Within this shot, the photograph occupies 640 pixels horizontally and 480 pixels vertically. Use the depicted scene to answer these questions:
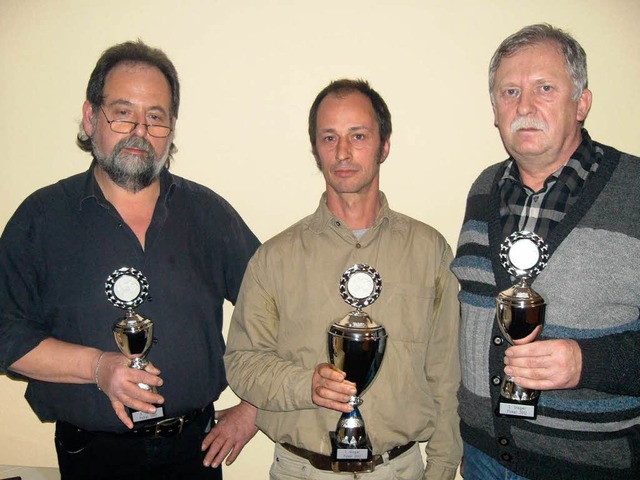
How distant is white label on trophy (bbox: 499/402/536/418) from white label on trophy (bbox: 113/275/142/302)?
144 centimetres

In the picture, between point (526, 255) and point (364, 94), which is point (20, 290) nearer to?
point (364, 94)

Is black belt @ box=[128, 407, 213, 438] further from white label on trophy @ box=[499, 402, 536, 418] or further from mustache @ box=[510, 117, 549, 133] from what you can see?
mustache @ box=[510, 117, 549, 133]

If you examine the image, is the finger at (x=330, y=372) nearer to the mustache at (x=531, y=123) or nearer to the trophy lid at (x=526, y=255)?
the trophy lid at (x=526, y=255)

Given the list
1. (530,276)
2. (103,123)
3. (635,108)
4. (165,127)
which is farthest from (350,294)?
(635,108)

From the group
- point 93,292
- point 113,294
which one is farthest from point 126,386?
point 93,292

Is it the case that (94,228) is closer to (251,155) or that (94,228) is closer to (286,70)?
(251,155)

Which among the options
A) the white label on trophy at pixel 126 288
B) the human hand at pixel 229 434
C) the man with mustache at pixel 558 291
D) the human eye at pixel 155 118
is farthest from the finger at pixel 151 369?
the man with mustache at pixel 558 291

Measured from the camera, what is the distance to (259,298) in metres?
2.28

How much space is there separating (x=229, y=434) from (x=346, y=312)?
875 mm

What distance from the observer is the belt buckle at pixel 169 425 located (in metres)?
2.34

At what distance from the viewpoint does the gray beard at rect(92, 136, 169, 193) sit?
232 cm

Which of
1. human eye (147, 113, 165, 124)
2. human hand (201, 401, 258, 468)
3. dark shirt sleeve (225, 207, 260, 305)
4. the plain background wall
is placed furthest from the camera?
the plain background wall

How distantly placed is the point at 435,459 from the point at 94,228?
173 cm

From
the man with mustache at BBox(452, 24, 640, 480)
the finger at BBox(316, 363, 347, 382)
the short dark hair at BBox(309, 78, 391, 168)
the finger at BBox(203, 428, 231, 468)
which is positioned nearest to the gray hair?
the man with mustache at BBox(452, 24, 640, 480)
